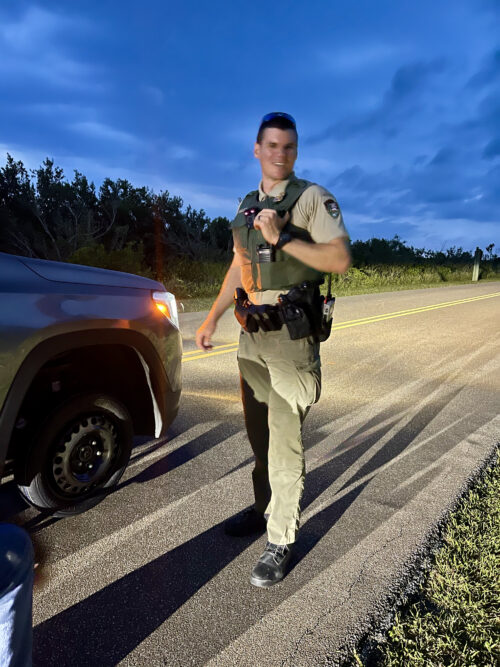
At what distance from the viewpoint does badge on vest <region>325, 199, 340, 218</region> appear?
7.33 feet

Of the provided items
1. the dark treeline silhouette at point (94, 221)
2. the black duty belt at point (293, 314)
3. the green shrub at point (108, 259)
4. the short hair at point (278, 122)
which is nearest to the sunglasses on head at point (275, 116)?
the short hair at point (278, 122)

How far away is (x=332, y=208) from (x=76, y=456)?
78.0 inches

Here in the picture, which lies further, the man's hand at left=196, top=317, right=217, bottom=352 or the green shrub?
the green shrub

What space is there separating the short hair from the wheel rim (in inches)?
73.3

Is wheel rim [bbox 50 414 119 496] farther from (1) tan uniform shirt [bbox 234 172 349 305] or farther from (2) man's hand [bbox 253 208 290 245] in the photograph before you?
(1) tan uniform shirt [bbox 234 172 349 305]

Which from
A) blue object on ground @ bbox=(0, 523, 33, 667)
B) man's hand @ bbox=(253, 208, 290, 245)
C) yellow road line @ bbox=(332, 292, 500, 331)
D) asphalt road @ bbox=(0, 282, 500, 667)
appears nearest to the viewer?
blue object on ground @ bbox=(0, 523, 33, 667)

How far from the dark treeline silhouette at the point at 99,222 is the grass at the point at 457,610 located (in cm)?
1650

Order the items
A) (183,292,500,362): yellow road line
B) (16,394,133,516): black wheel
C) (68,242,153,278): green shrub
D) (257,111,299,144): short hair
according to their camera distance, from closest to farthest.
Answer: (257,111,299,144): short hair → (16,394,133,516): black wheel → (183,292,500,362): yellow road line → (68,242,153,278): green shrub

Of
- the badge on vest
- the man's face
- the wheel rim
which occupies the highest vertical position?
the man's face

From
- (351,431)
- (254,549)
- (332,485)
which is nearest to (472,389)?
(351,431)

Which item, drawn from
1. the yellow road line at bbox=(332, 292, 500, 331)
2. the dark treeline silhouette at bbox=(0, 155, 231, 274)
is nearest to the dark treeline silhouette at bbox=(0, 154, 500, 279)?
the dark treeline silhouette at bbox=(0, 155, 231, 274)

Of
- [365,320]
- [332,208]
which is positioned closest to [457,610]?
[332,208]

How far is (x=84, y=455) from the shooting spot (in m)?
2.93

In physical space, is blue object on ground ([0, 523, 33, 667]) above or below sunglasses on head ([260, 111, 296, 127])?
below
